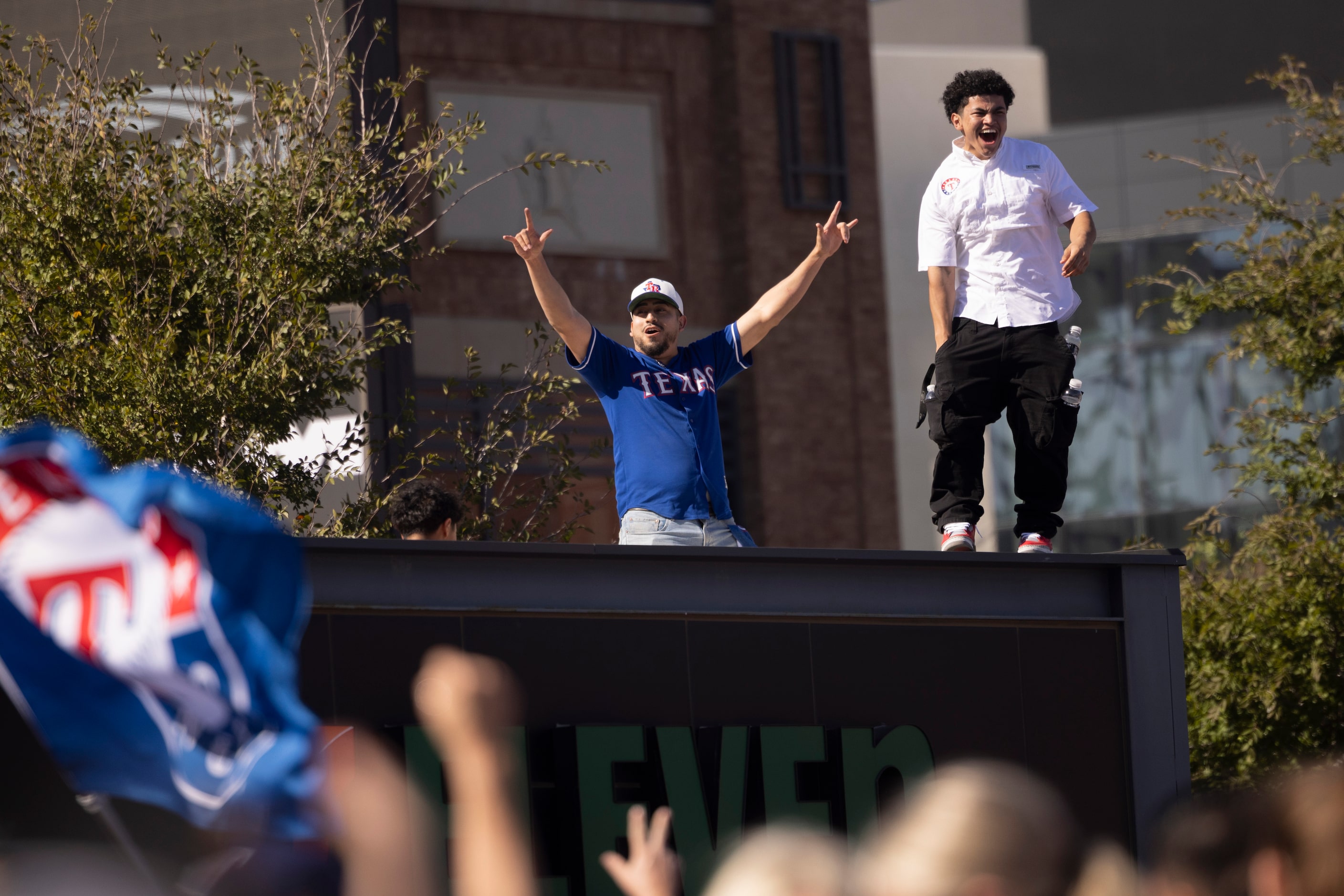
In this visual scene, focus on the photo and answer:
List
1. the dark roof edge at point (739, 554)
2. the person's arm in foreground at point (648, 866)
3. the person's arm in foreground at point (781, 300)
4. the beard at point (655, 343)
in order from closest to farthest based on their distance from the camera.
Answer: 1. the person's arm in foreground at point (648, 866)
2. the dark roof edge at point (739, 554)
3. the beard at point (655, 343)
4. the person's arm in foreground at point (781, 300)

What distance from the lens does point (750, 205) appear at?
64.5ft

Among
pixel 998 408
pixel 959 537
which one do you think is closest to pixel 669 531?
pixel 959 537

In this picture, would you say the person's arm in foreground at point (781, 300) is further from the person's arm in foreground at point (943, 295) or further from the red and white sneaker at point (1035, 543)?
the red and white sneaker at point (1035, 543)

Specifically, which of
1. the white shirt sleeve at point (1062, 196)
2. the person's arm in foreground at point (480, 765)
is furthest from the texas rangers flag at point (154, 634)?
the white shirt sleeve at point (1062, 196)

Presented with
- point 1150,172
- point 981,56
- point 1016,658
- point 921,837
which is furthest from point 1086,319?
point 921,837

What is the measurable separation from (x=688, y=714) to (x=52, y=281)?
3.80 meters

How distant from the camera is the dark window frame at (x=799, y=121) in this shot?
66.0 ft

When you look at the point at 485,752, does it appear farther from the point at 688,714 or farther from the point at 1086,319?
the point at 1086,319

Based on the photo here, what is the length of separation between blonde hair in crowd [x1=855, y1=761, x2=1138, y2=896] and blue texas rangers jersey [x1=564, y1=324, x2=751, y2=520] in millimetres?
4436

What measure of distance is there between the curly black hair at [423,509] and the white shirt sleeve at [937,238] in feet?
7.48

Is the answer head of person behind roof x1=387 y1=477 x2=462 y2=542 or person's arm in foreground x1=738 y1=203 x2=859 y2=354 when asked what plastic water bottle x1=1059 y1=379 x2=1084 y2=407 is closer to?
person's arm in foreground x1=738 y1=203 x2=859 y2=354

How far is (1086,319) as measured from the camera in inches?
1001

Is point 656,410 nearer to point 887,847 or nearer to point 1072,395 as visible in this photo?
point 1072,395

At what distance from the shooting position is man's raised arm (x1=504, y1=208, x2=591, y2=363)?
7.12 m
